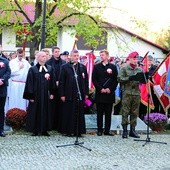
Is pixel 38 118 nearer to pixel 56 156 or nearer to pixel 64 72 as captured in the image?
pixel 64 72

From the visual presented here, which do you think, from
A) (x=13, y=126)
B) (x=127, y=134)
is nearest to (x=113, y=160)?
A: (x=127, y=134)

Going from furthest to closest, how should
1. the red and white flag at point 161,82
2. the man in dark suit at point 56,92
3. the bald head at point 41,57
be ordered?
the red and white flag at point 161,82
the man in dark suit at point 56,92
the bald head at point 41,57

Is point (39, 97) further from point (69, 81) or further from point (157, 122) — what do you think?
point (157, 122)

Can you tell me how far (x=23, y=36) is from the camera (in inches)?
898

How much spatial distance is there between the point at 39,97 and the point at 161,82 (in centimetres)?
390

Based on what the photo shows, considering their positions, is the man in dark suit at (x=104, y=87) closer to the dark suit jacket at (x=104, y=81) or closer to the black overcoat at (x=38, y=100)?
the dark suit jacket at (x=104, y=81)

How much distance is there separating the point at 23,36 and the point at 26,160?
49.5 feet

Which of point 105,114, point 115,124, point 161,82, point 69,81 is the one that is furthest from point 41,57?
point 161,82

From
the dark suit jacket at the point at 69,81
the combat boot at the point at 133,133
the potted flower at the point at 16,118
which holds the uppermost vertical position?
the dark suit jacket at the point at 69,81

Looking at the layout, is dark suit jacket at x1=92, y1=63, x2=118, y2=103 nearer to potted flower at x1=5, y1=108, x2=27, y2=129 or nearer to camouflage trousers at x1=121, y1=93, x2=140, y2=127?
camouflage trousers at x1=121, y1=93, x2=140, y2=127

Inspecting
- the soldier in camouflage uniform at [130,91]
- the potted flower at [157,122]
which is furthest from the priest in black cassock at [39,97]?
the potted flower at [157,122]

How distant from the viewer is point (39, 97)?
10906mm

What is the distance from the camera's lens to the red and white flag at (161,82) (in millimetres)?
13062

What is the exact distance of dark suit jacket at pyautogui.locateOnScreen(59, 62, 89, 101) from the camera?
1098 centimetres
